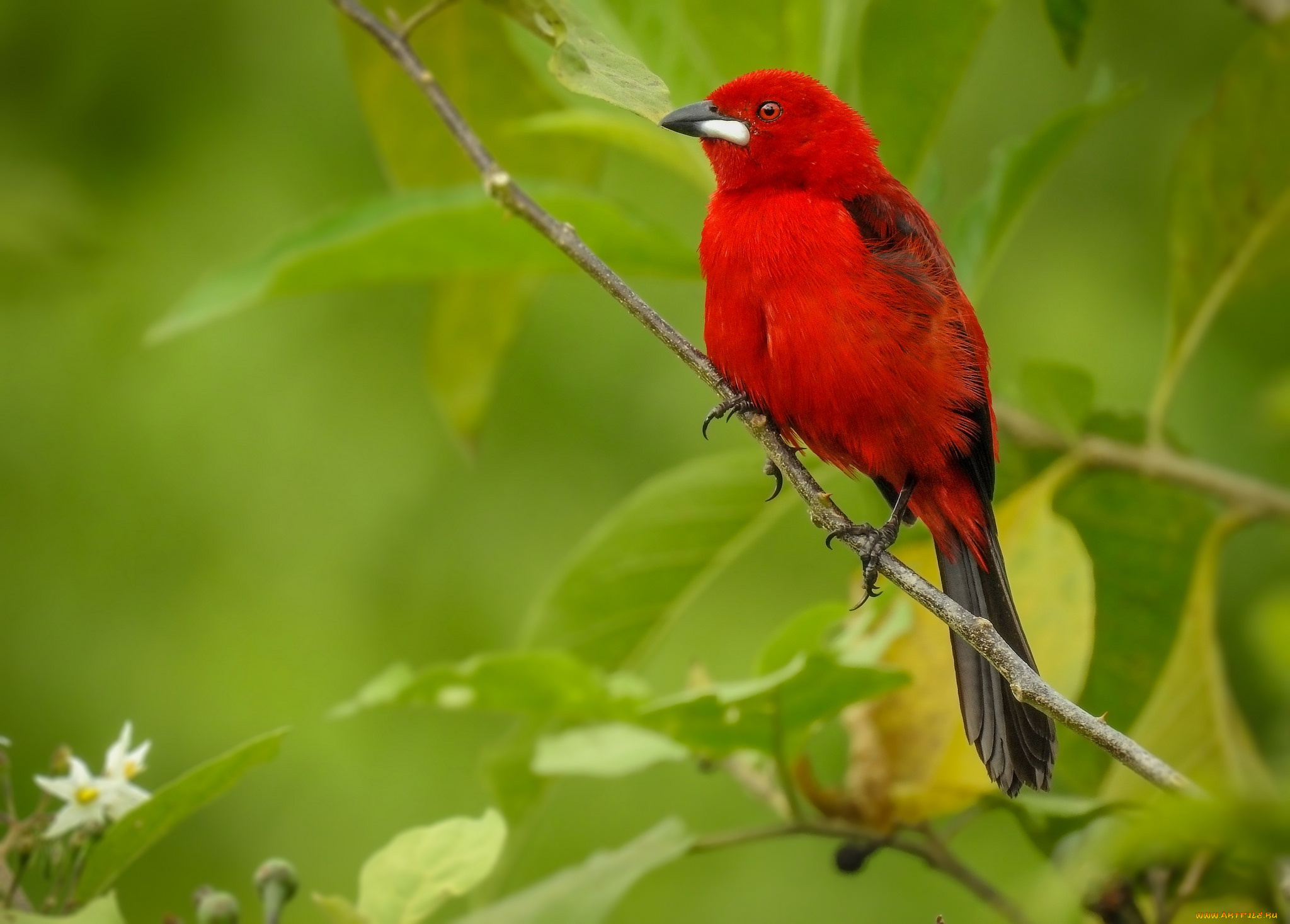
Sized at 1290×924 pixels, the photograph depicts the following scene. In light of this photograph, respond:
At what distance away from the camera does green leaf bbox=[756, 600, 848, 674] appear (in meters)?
2.26

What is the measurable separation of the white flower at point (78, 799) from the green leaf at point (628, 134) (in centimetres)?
154

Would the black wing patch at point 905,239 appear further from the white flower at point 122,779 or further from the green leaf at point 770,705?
the white flower at point 122,779

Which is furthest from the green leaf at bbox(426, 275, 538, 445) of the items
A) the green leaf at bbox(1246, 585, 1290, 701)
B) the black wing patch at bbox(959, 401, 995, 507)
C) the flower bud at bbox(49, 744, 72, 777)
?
the green leaf at bbox(1246, 585, 1290, 701)

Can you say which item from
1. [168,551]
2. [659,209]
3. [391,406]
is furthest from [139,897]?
[659,209]

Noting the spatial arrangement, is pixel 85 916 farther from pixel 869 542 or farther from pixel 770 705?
pixel 869 542

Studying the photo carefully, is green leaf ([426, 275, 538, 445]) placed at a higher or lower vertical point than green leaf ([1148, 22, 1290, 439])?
higher

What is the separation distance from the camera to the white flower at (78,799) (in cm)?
178

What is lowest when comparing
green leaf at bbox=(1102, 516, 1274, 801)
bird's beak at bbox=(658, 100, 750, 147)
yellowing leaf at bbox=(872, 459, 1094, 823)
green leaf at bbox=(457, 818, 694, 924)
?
green leaf at bbox=(1102, 516, 1274, 801)

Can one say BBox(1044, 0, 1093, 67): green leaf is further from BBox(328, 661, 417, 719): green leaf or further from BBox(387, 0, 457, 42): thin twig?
BBox(328, 661, 417, 719): green leaf

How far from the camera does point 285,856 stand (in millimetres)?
4641

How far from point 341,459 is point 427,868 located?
136 inches

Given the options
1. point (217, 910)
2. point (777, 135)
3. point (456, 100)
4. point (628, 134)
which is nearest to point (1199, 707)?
point (777, 135)

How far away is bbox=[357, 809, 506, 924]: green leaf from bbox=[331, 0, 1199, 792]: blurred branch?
2.15 feet

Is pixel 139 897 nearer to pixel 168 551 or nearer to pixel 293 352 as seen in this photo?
pixel 168 551
